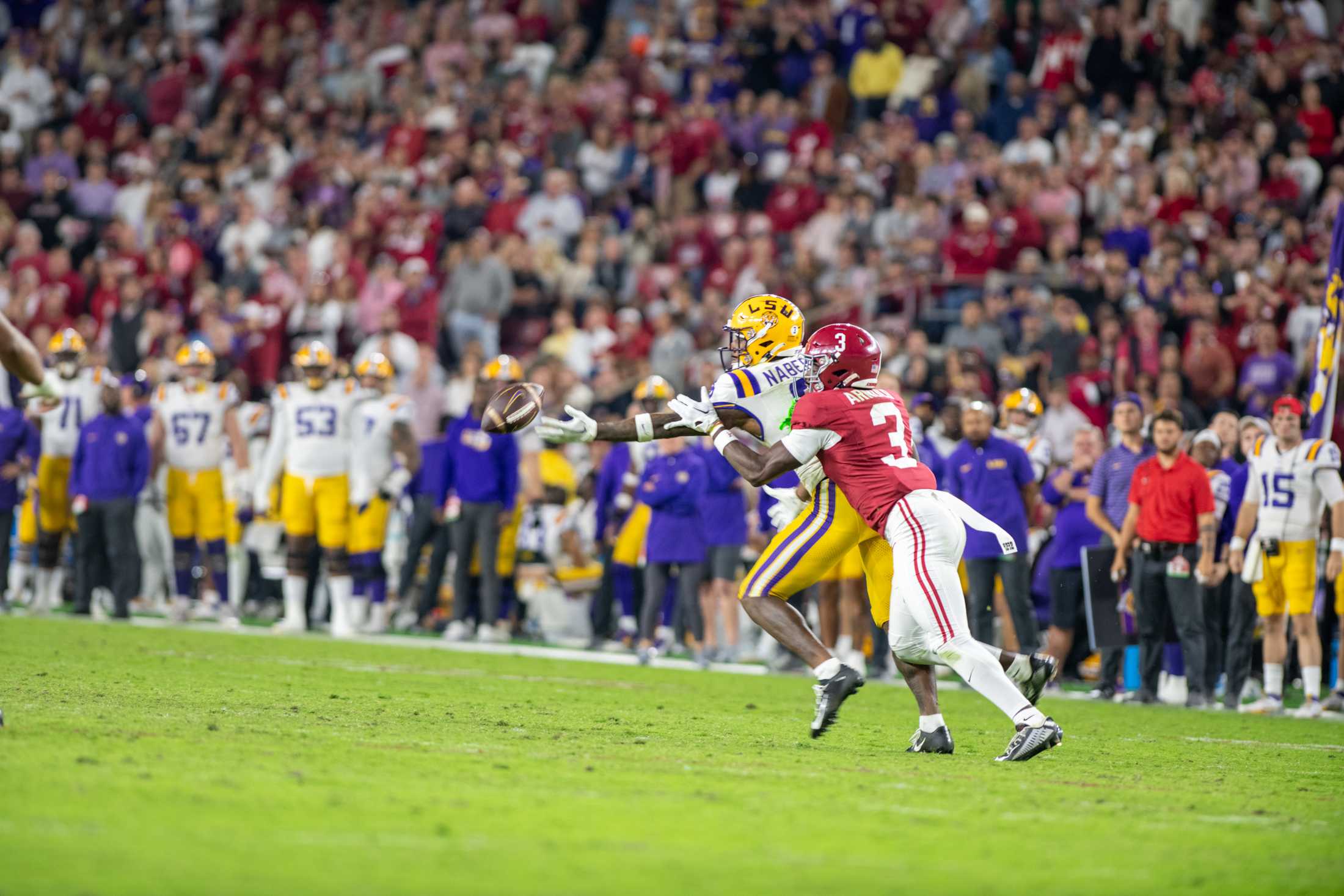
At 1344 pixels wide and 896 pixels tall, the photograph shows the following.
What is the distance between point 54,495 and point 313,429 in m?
2.81

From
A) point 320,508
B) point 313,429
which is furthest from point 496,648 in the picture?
point 313,429

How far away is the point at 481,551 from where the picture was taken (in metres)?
15.3

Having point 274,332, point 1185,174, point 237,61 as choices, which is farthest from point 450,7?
point 1185,174

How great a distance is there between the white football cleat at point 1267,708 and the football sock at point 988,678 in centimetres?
475

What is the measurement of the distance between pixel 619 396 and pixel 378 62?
8607 millimetres

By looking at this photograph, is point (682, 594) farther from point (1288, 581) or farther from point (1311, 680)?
point (1311, 680)

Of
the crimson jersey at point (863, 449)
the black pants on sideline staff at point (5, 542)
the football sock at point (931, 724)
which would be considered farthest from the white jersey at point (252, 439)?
the football sock at point (931, 724)

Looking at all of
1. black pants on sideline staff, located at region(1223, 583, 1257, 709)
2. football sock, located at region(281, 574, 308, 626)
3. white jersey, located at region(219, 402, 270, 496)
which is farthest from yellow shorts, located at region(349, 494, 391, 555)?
black pants on sideline staff, located at region(1223, 583, 1257, 709)

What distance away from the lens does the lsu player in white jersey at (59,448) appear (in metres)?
16.0

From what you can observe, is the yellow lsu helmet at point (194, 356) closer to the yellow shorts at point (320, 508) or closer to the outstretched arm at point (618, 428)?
the yellow shorts at point (320, 508)

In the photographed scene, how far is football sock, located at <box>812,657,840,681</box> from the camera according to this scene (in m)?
7.91

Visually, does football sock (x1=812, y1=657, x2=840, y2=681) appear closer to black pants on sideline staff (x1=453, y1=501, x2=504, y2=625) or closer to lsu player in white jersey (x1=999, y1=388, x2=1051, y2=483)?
lsu player in white jersey (x1=999, y1=388, x2=1051, y2=483)

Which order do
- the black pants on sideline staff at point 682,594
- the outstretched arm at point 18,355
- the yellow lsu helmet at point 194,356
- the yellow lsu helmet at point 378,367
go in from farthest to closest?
the yellow lsu helmet at point 194,356, the yellow lsu helmet at point 378,367, the black pants on sideline staff at point 682,594, the outstretched arm at point 18,355

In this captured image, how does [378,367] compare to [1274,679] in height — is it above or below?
above
